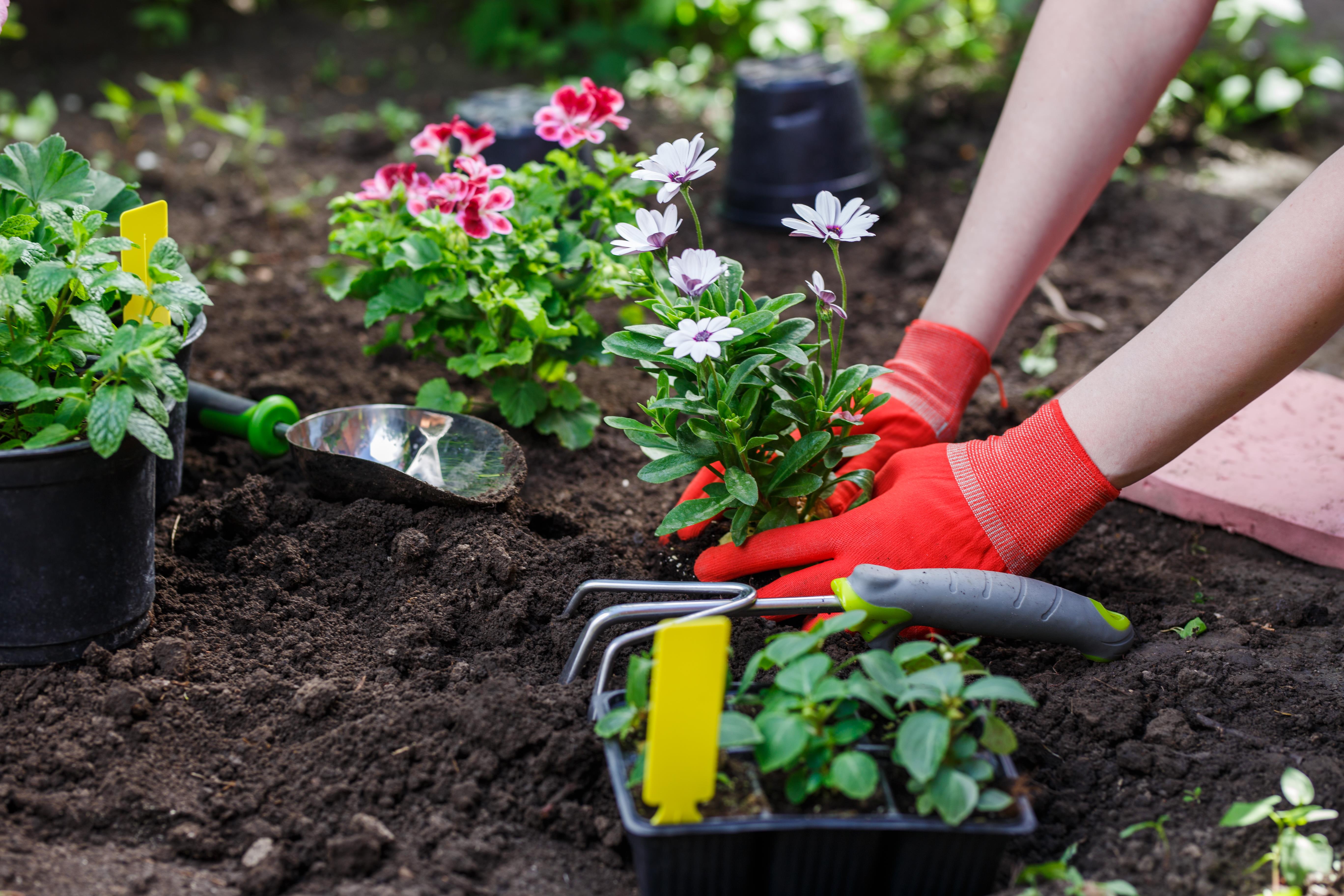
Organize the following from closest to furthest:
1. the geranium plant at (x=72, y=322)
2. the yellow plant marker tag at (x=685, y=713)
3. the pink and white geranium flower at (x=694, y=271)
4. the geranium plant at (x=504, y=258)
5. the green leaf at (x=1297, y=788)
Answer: the yellow plant marker tag at (x=685, y=713)
the green leaf at (x=1297, y=788)
the geranium plant at (x=72, y=322)
the pink and white geranium flower at (x=694, y=271)
the geranium plant at (x=504, y=258)

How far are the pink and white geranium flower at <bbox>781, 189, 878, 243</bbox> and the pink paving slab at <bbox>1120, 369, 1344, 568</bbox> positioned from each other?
84 cm

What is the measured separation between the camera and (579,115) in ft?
6.18

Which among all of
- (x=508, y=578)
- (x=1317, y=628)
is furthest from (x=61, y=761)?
(x=1317, y=628)

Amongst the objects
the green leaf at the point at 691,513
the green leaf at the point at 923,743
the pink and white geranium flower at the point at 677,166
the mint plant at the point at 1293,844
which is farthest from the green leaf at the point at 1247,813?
the pink and white geranium flower at the point at 677,166

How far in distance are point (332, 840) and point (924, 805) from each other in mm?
686

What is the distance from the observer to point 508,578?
1.61 metres

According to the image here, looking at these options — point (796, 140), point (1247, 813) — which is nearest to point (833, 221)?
point (1247, 813)

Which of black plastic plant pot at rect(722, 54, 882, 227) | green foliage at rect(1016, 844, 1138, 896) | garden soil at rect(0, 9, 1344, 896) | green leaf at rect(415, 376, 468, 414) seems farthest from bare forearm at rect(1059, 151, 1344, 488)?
black plastic plant pot at rect(722, 54, 882, 227)

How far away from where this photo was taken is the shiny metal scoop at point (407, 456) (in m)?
1.73

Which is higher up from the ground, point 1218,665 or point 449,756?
point 1218,665

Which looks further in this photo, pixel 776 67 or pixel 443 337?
pixel 776 67

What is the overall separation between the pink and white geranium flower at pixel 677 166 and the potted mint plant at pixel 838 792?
25.5 inches

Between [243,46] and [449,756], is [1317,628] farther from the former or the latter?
[243,46]

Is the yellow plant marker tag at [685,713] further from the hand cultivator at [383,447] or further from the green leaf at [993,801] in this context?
the hand cultivator at [383,447]
